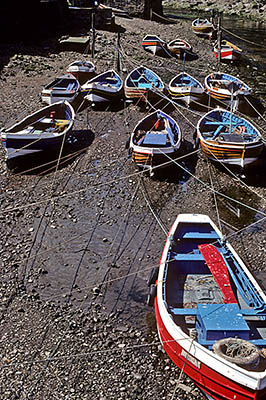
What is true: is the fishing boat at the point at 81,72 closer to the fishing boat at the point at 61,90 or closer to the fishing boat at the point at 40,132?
the fishing boat at the point at 61,90

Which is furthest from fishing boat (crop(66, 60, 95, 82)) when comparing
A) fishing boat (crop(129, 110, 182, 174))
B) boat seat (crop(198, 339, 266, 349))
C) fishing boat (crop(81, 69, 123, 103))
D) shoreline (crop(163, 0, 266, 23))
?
shoreline (crop(163, 0, 266, 23))

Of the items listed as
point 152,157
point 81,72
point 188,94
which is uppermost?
point 81,72

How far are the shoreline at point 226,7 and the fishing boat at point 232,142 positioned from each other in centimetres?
5875

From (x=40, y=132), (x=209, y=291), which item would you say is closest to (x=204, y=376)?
(x=209, y=291)

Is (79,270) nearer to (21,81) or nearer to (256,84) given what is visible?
(21,81)

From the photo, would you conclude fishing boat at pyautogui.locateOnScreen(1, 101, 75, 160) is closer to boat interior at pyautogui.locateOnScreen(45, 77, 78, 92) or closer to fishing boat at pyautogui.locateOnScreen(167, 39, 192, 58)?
boat interior at pyautogui.locateOnScreen(45, 77, 78, 92)

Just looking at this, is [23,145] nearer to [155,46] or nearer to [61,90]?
[61,90]

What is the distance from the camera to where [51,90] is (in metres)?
24.8

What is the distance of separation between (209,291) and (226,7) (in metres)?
86.7

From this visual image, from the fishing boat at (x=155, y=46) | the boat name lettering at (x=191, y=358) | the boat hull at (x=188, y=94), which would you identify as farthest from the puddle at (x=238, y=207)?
the fishing boat at (x=155, y=46)

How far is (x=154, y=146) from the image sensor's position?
1872 centimetres

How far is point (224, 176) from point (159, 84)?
11.3m

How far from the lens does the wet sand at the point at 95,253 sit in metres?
9.73

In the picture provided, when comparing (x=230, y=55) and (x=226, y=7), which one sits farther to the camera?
(x=226, y=7)
